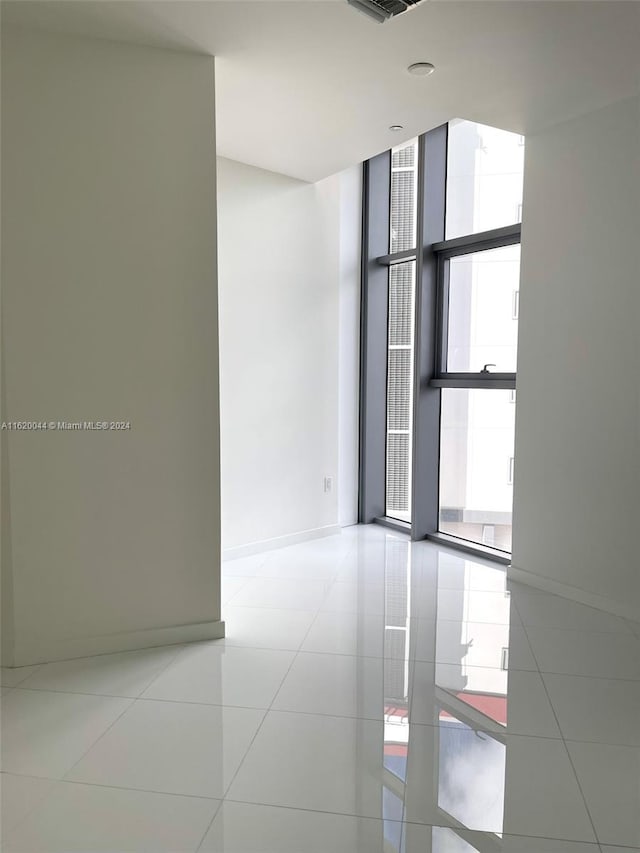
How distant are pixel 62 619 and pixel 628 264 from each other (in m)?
3.20

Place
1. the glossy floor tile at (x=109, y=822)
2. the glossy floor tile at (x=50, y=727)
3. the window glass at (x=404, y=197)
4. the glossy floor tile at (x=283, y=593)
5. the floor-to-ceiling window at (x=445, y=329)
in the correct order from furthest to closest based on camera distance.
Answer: the window glass at (x=404, y=197), the floor-to-ceiling window at (x=445, y=329), the glossy floor tile at (x=283, y=593), the glossy floor tile at (x=50, y=727), the glossy floor tile at (x=109, y=822)

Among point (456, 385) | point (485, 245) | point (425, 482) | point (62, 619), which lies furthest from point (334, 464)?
point (62, 619)

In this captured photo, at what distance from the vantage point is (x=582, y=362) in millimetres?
3611

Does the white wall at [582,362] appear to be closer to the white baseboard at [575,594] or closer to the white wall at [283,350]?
the white baseboard at [575,594]

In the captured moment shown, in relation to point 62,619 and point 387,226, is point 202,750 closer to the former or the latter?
point 62,619

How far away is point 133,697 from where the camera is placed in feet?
8.32

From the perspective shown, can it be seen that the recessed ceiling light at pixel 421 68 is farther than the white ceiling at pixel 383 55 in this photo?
Yes

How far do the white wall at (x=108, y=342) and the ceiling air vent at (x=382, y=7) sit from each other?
886mm

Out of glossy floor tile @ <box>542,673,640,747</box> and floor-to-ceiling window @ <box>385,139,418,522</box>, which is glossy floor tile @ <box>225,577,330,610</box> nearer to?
glossy floor tile @ <box>542,673,640,747</box>

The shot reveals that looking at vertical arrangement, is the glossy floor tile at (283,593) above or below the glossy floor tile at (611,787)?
above

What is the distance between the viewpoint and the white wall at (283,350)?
4449 mm

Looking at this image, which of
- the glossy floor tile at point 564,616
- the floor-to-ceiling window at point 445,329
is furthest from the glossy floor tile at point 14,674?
the floor-to-ceiling window at point 445,329

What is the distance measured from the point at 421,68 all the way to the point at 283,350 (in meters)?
2.23

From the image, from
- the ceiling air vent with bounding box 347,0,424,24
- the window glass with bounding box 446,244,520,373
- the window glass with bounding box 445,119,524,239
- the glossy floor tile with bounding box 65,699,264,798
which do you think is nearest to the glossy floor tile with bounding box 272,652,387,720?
the glossy floor tile with bounding box 65,699,264,798
